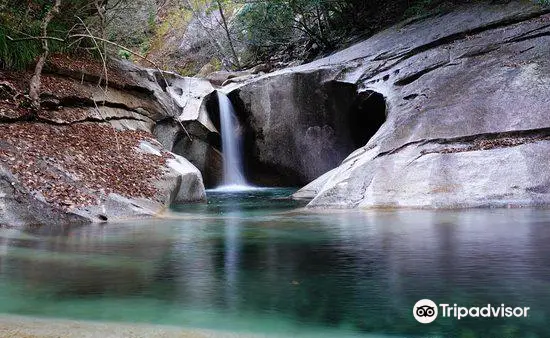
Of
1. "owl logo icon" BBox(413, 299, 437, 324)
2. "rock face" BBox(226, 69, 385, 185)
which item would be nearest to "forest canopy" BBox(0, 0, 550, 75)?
"rock face" BBox(226, 69, 385, 185)

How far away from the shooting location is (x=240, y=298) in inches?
176

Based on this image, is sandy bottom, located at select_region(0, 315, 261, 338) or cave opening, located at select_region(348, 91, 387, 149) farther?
cave opening, located at select_region(348, 91, 387, 149)

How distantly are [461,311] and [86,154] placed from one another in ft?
29.9

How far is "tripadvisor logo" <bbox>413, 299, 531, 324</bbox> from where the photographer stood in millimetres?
3857

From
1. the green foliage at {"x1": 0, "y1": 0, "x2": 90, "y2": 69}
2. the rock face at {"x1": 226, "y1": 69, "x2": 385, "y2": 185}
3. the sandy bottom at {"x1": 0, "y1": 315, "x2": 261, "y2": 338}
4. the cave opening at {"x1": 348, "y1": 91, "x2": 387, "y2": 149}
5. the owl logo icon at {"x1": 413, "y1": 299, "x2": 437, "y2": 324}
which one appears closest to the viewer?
the sandy bottom at {"x1": 0, "y1": 315, "x2": 261, "y2": 338}

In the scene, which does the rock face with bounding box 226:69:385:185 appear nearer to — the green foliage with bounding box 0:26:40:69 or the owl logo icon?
the green foliage with bounding box 0:26:40:69

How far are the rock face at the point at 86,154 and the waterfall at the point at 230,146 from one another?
2246mm

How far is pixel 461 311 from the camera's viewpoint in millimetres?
3949

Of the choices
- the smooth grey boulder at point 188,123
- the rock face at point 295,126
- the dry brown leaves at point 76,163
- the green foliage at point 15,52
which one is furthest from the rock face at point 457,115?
the green foliage at point 15,52

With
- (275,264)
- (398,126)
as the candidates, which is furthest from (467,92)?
(275,264)

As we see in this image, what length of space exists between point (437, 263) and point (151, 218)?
5936mm

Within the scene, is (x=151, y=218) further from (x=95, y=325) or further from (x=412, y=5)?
(x=412, y=5)

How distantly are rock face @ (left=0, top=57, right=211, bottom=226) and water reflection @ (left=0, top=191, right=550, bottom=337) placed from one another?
1.11m

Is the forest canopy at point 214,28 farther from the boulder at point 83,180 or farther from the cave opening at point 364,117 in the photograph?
the cave opening at point 364,117
